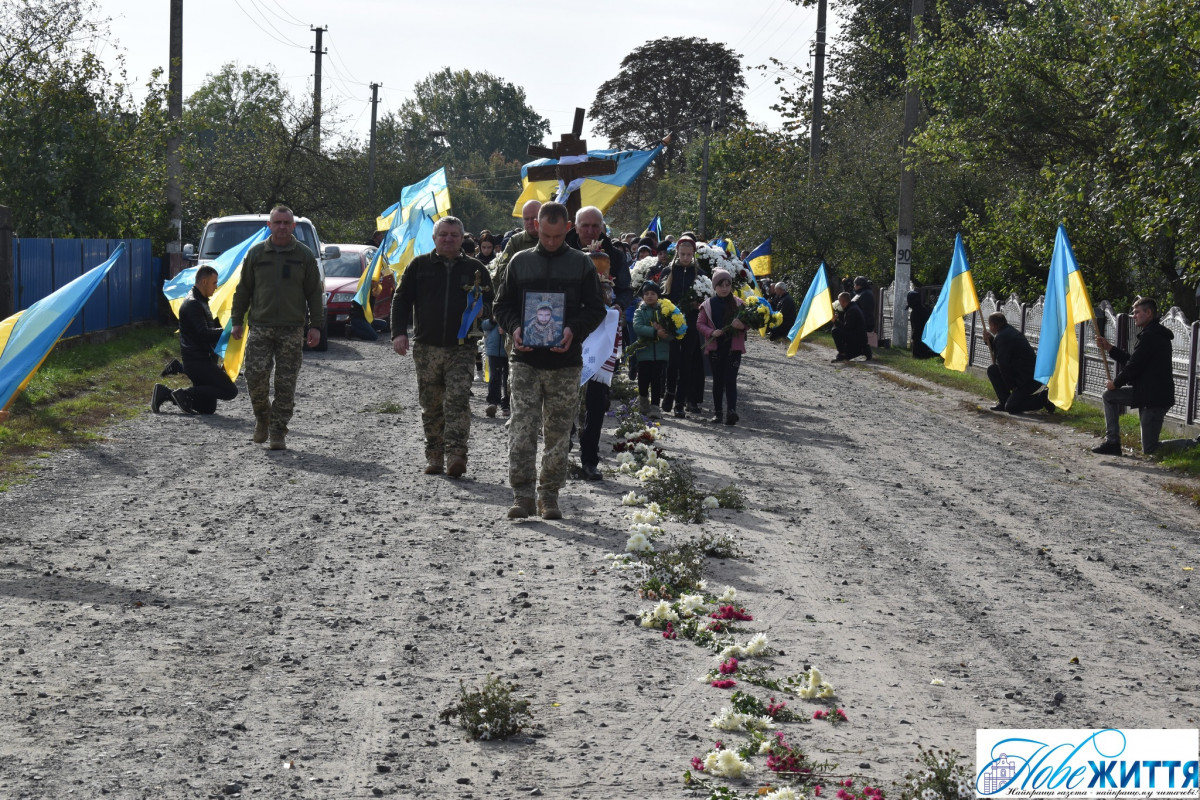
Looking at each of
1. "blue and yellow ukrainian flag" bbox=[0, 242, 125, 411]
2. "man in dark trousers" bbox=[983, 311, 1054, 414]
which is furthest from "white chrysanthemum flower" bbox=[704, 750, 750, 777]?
"man in dark trousers" bbox=[983, 311, 1054, 414]

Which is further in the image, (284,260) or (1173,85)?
(1173,85)

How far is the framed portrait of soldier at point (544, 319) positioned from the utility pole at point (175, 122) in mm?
20316

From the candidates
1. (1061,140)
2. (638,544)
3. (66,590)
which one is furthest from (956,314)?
(66,590)

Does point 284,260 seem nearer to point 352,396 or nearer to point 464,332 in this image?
point 464,332

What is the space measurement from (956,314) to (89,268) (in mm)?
14950

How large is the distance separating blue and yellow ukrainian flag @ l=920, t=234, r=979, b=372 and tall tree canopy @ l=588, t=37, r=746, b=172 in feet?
174

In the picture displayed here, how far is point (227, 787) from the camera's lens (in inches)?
181

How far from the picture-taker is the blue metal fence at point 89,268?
20.1 metres

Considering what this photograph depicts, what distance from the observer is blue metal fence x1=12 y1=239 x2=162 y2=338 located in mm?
20062

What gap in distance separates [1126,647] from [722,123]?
174 ft

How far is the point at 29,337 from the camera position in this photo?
27.7ft

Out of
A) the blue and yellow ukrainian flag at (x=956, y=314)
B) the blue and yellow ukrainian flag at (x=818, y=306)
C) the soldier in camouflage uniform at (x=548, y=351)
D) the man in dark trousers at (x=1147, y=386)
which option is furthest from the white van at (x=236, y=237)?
the soldier in camouflage uniform at (x=548, y=351)

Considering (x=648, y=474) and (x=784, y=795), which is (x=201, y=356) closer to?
(x=648, y=474)

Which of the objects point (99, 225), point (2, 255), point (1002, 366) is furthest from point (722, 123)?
point (2, 255)
